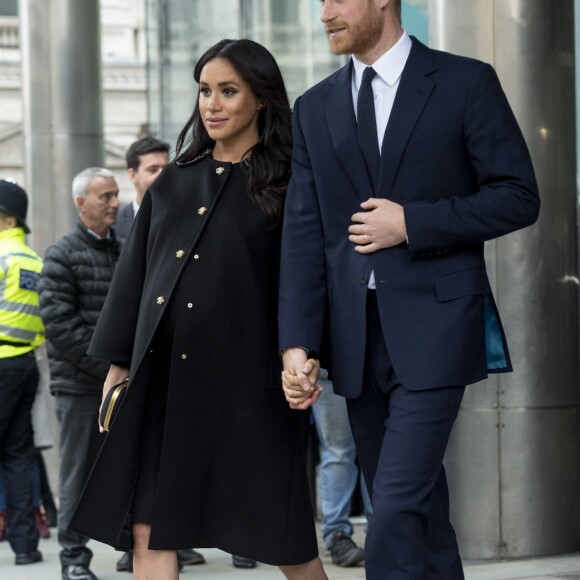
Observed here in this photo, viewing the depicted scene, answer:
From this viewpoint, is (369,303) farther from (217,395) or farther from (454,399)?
(217,395)

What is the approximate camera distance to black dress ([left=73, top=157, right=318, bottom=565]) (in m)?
4.48

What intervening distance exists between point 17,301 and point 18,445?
2.66 ft

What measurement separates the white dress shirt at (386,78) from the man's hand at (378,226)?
0.74ft

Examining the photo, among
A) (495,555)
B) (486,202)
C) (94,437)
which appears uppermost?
(486,202)

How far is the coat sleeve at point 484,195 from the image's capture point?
4.01 metres

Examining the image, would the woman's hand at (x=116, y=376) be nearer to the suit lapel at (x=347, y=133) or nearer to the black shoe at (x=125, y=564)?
the suit lapel at (x=347, y=133)

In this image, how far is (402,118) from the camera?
4094 mm

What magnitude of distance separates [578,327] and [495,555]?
1127mm

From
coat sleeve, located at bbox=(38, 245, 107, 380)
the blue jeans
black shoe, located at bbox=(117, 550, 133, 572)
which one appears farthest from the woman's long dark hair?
black shoe, located at bbox=(117, 550, 133, 572)

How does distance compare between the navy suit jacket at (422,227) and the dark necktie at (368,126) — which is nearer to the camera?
the navy suit jacket at (422,227)

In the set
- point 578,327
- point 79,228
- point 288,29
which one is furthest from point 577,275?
point 288,29

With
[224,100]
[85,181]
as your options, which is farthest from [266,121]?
[85,181]

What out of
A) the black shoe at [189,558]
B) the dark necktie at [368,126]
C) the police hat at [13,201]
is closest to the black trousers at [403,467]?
the dark necktie at [368,126]

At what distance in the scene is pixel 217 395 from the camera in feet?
14.8
